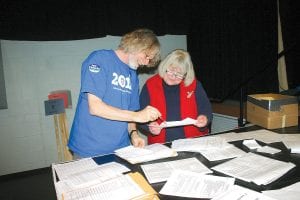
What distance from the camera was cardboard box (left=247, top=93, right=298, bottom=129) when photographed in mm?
2145

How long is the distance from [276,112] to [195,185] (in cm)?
119

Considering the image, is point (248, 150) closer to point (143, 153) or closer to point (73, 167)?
point (143, 153)

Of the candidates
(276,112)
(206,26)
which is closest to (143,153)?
(276,112)

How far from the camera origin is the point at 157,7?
3713 mm

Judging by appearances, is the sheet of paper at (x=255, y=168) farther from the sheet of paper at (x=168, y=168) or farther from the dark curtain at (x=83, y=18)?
the dark curtain at (x=83, y=18)

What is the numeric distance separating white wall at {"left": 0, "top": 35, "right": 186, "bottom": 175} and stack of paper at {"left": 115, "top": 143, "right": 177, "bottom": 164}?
2094mm

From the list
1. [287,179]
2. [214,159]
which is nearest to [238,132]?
[214,159]

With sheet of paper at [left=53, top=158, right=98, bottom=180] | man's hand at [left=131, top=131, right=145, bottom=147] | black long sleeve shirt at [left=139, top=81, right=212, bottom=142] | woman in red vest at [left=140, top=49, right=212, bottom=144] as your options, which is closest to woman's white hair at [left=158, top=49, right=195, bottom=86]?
woman in red vest at [left=140, top=49, right=212, bottom=144]

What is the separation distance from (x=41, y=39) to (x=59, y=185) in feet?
7.57

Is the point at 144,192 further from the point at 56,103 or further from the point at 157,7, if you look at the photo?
the point at 157,7

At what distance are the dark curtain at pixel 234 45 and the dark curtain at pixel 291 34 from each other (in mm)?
97

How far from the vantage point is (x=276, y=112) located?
2.14 meters

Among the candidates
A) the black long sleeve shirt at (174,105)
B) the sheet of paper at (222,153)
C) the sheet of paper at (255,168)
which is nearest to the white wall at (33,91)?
the black long sleeve shirt at (174,105)

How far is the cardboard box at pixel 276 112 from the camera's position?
2145 millimetres
